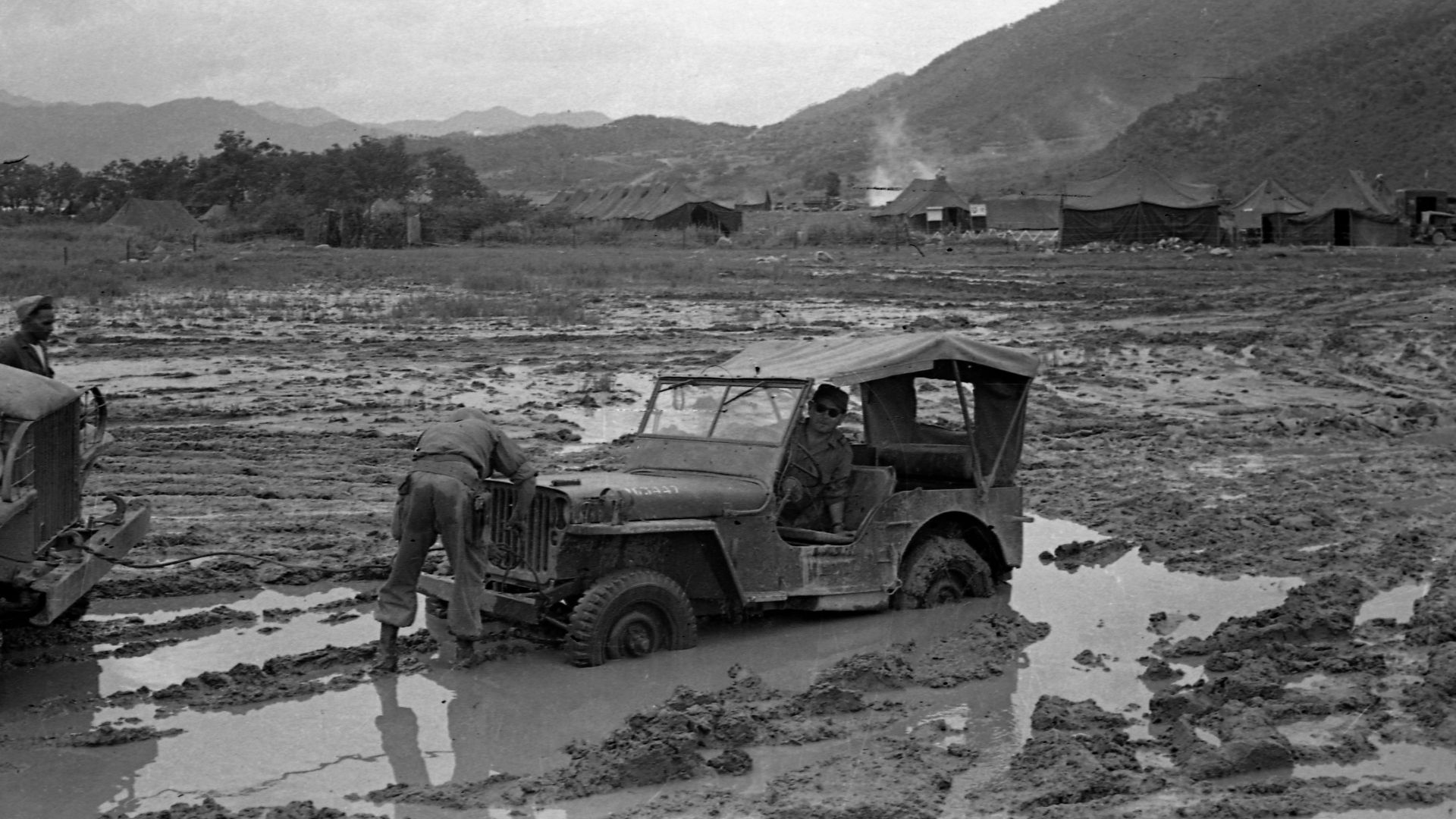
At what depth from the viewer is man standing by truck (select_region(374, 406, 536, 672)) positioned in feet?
25.3

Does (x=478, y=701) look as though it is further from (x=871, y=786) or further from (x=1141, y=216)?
(x=1141, y=216)

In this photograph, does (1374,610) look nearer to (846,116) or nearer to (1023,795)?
(1023,795)

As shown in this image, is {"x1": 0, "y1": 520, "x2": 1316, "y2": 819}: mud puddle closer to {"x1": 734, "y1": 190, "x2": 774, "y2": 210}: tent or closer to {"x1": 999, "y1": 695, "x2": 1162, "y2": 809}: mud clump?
{"x1": 999, "y1": 695, "x2": 1162, "y2": 809}: mud clump

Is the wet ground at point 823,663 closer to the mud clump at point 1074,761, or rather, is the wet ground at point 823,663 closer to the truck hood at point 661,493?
the mud clump at point 1074,761

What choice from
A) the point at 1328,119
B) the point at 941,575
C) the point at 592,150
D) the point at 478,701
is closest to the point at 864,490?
the point at 941,575

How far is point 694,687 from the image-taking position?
779 cm

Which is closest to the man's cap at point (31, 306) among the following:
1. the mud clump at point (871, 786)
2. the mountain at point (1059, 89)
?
the mud clump at point (871, 786)

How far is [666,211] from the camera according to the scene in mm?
71812

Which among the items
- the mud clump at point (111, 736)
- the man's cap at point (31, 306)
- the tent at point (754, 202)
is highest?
the tent at point (754, 202)

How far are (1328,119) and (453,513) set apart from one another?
7887 cm

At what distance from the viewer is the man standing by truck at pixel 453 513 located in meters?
7.70

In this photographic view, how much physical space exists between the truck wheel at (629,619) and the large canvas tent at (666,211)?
61.8m

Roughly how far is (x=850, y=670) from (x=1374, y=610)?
343cm

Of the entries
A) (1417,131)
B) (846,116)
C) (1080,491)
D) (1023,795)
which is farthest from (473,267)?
(846,116)
